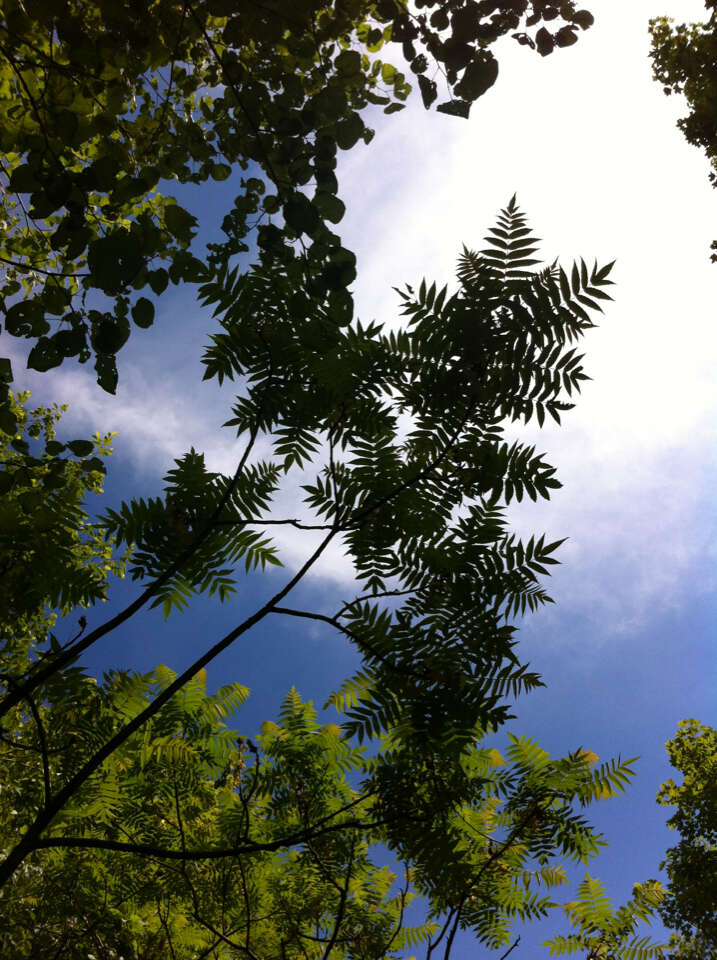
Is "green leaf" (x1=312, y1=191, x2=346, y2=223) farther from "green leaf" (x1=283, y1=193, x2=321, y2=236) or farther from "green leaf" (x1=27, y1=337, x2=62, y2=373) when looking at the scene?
"green leaf" (x1=27, y1=337, x2=62, y2=373)

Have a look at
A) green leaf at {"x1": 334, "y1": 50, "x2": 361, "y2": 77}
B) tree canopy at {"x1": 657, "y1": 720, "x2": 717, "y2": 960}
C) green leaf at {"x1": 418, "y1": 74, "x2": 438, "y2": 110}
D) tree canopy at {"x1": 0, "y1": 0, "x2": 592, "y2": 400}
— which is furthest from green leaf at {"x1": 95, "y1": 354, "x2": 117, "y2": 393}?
tree canopy at {"x1": 657, "y1": 720, "x2": 717, "y2": 960}

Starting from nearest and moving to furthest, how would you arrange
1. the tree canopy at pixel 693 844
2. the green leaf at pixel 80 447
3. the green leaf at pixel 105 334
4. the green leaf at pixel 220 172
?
the green leaf at pixel 105 334
the green leaf at pixel 80 447
the green leaf at pixel 220 172
the tree canopy at pixel 693 844

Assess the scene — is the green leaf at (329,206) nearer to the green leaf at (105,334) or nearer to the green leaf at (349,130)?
the green leaf at (349,130)

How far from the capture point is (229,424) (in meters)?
2.34

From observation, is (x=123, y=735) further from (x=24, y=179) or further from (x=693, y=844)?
(x=693, y=844)

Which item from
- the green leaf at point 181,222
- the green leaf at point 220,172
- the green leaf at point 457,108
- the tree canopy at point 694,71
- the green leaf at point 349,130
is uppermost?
the tree canopy at point 694,71

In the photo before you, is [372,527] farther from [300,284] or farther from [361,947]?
Result: [361,947]

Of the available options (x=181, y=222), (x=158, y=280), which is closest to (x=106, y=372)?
(x=158, y=280)

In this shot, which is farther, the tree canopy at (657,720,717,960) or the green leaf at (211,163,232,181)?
the tree canopy at (657,720,717,960)

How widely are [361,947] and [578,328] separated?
356 cm

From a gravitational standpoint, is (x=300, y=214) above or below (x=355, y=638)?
above

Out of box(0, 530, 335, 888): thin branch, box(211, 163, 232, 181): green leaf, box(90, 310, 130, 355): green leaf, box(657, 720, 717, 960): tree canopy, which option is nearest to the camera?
box(0, 530, 335, 888): thin branch

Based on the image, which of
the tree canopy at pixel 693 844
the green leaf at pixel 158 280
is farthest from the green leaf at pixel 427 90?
the tree canopy at pixel 693 844

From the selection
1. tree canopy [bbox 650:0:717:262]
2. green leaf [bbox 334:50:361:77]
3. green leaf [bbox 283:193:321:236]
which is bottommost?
green leaf [bbox 283:193:321:236]
